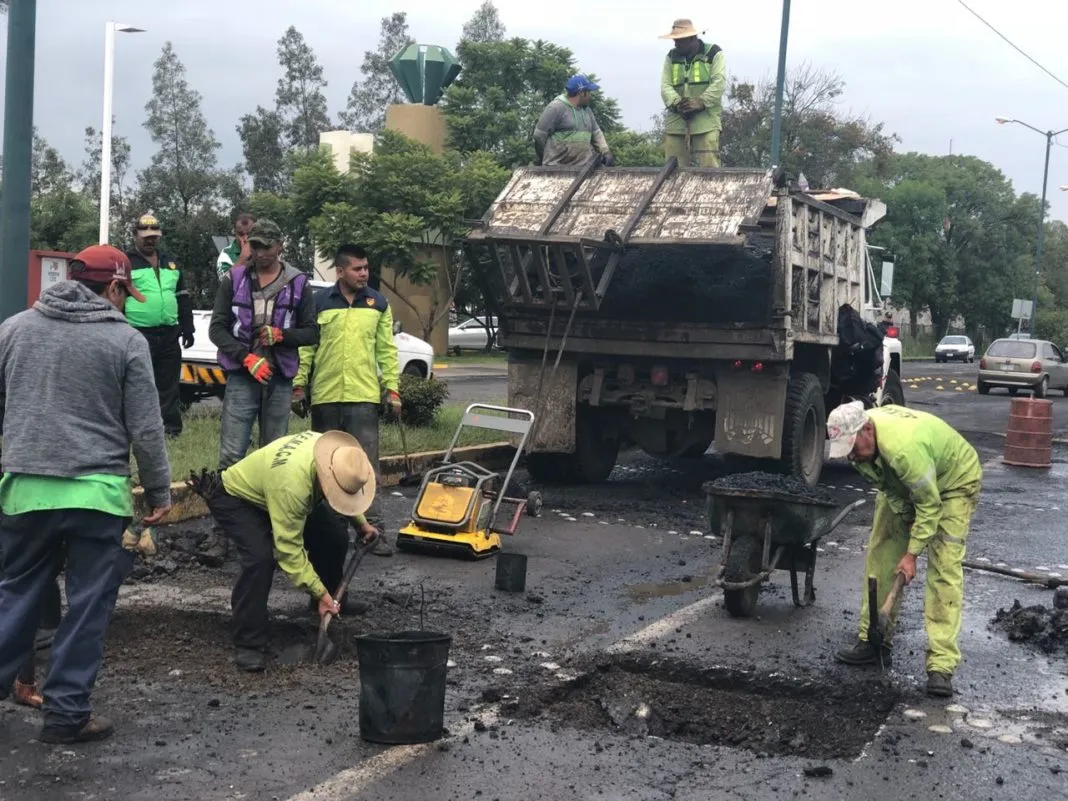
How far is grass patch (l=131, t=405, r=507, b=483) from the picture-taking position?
374 inches

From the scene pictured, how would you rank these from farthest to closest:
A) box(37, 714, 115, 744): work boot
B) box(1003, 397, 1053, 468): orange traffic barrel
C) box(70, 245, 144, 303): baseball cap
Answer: box(1003, 397, 1053, 468): orange traffic barrel, box(70, 245, 144, 303): baseball cap, box(37, 714, 115, 744): work boot

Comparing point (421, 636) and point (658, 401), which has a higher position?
point (658, 401)

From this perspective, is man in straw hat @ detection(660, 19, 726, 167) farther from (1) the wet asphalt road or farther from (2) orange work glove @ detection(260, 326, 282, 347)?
(2) orange work glove @ detection(260, 326, 282, 347)

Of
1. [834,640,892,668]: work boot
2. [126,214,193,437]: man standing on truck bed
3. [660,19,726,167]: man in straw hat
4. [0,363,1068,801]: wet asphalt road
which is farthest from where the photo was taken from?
[660,19,726,167]: man in straw hat

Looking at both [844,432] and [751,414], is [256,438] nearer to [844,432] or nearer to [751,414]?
[751,414]

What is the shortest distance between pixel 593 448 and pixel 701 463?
2.44 meters

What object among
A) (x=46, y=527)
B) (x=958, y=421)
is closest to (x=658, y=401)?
(x=46, y=527)

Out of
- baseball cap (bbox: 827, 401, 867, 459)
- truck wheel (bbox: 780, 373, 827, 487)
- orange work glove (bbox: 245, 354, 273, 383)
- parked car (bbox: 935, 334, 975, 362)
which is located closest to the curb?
orange work glove (bbox: 245, 354, 273, 383)

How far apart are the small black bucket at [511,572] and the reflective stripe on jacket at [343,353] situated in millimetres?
1501

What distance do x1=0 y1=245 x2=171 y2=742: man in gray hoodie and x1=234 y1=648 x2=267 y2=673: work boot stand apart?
3.01 feet

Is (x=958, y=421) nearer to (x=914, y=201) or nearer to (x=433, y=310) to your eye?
(x=433, y=310)

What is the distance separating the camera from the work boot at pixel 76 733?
4.63m

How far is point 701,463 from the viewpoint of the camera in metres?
13.7

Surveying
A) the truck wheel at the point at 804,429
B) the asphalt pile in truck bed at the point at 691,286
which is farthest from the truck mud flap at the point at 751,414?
the asphalt pile in truck bed at the point at 691,286
